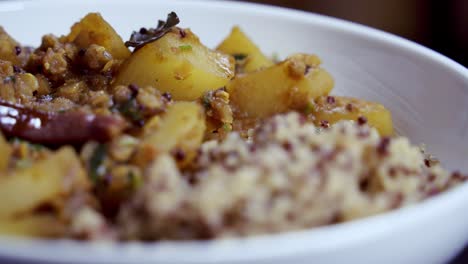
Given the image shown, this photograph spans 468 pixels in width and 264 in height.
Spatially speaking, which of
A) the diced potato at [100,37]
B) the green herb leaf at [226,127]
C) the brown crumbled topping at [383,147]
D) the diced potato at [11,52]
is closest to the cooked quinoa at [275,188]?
the brown crumbled topping at [383,147]

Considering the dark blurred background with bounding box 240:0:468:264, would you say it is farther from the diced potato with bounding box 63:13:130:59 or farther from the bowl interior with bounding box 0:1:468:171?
the diced potato with bounding box 63:13:130:59

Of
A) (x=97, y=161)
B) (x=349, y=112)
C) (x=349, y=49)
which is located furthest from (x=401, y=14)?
(x=97, y=161)

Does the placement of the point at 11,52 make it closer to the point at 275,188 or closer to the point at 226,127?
the point at 226,127

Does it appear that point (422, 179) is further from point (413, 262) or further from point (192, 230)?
point (192, 230)

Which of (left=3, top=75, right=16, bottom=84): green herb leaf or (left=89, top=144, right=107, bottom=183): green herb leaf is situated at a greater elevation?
(left=3, top=75, right=16, bottom=84): green herb leaf

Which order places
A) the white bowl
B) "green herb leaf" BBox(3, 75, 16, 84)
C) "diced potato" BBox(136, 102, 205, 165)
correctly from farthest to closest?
"green herb leaf" BBox(3, 75, 16, 84), "diced potato" BBox(136, 102, 205, 165), the white bowl

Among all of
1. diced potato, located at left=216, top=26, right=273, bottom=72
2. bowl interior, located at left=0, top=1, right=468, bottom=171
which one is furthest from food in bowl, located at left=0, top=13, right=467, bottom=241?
diced potato, located at left=216, top=26, right=273, bottom=72
